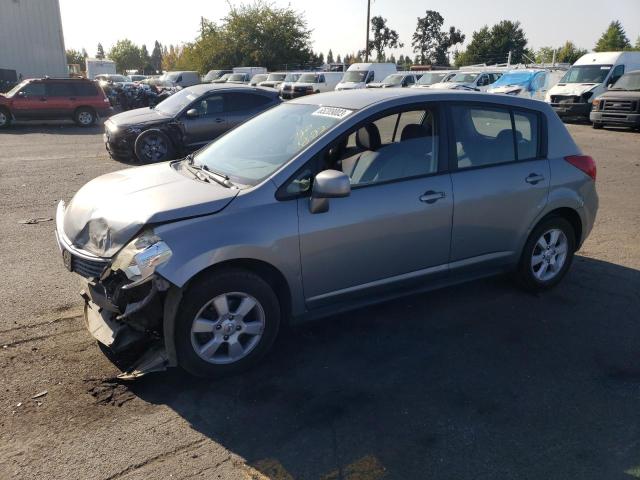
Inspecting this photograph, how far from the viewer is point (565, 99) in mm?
20562

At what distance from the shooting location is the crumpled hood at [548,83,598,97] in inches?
802

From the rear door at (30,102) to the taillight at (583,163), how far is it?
18.6m

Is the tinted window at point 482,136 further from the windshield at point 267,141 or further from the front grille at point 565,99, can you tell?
the front grille at point 565,99

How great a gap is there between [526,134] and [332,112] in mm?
1813

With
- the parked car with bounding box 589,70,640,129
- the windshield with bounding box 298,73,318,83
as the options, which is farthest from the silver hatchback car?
the windshield with bounding box 298,73,318,83

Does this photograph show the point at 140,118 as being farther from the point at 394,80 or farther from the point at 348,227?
the point at 394,80

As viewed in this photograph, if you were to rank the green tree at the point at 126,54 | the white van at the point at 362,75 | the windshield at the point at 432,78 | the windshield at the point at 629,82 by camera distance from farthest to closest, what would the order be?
the green tree at the point at 126,54
the white van at the point at 362,75
the windshield at the point at 432,78
the windshield at the point at 629,82

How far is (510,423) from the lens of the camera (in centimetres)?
313

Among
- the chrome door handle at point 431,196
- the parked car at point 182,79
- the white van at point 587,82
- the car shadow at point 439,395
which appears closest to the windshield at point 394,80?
the white van at point 587,82

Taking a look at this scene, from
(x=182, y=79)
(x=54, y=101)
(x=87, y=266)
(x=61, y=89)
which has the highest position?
(x=182, y=79)

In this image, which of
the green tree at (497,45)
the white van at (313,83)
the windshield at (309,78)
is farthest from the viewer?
the green tree at (497,45)

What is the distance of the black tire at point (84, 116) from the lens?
1945cm

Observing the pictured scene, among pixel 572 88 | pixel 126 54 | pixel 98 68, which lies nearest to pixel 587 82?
pixel 572 88

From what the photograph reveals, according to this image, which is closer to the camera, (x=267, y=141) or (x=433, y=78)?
(x=267, y=141)
